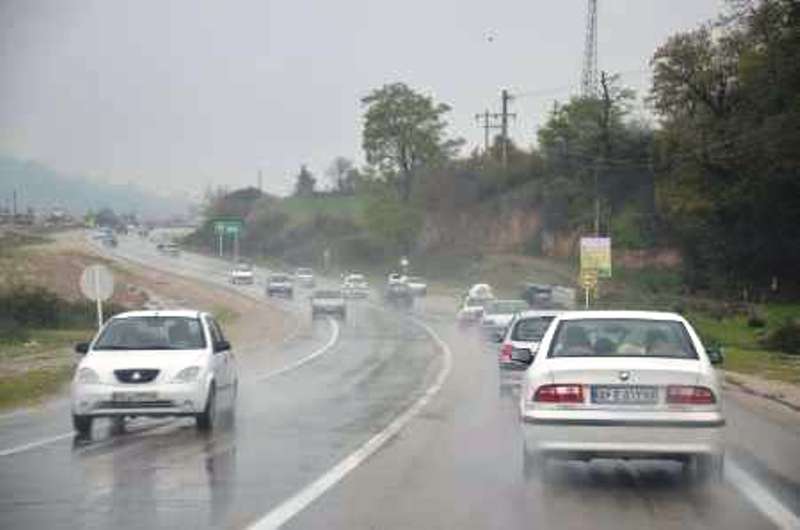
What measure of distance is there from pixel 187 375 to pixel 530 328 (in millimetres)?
9654

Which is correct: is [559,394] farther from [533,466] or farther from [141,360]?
[141,360]

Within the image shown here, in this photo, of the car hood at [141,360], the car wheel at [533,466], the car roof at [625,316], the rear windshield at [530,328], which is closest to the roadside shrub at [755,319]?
the rear windshield at [530,328]

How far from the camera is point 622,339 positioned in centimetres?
1410

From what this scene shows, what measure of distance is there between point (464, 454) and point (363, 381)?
1567cm

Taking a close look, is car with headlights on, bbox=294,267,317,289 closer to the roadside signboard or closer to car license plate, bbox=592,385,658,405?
the roadside signboard

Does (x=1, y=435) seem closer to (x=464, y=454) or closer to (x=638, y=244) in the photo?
(x=464, y=454)

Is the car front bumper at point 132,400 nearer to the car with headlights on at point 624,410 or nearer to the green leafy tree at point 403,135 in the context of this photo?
the car with headlights on at point 624,410

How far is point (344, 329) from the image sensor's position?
213 feet

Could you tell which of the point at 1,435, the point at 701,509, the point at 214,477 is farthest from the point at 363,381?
the point at 701,509

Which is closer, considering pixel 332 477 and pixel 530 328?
Result: pixel 332 477

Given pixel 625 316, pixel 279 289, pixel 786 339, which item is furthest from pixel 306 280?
pixel 625 316

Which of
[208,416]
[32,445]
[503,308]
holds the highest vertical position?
[208,416]

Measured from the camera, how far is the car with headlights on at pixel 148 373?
61.9 ft

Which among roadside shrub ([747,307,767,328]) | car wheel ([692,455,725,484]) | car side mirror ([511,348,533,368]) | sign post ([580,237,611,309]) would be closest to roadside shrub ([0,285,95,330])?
sign post ([580,237,611,309])
